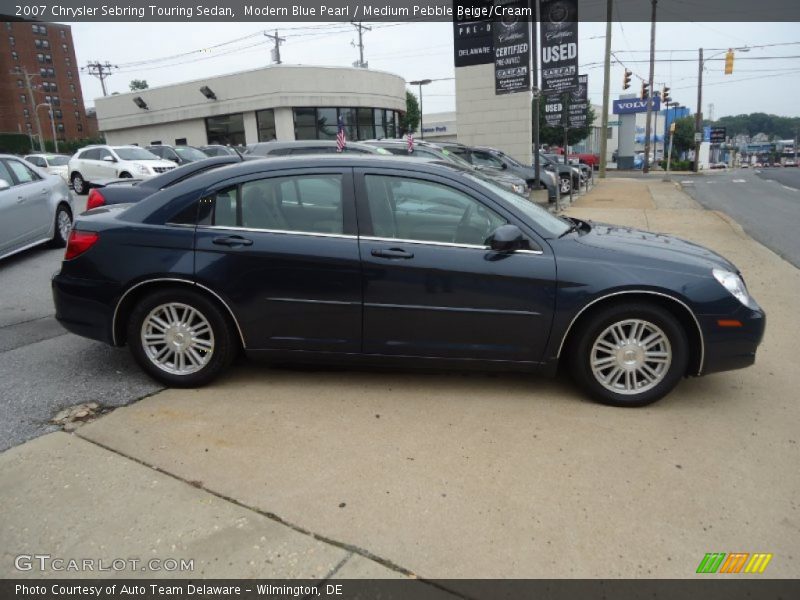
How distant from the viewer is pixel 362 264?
3.81 meters

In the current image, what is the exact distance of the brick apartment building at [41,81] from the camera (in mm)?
94312

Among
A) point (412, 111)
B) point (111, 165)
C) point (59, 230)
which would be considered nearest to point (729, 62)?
point (111, 165)

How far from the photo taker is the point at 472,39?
16.2m

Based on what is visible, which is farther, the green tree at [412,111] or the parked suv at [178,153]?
the green tree at [412,111]

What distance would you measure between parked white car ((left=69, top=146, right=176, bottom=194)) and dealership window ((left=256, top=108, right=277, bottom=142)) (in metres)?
13.7

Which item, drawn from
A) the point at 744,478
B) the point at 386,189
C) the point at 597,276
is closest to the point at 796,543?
the point at 744,478

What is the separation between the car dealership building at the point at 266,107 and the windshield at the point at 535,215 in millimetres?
29935

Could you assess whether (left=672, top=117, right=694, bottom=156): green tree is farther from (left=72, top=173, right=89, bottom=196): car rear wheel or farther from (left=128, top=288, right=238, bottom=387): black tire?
(left=128, top=288, right=238, bottom=387): black tire

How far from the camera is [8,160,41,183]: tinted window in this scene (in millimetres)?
8317

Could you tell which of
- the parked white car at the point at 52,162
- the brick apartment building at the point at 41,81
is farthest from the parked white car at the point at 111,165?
the brick apartment building at the point at 41,81

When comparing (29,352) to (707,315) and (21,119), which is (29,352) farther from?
(21,119)

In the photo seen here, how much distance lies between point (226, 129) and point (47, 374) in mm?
32605

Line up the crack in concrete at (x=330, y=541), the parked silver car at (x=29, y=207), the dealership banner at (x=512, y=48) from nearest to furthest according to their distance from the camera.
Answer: the crack in concrete at (x=330, y=541) → the parked silver car at (x=29, y=207) → the dealership banner at (x=512, y=48)

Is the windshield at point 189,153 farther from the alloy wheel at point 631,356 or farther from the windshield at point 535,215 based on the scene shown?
the alloy wheel at point 631,356
